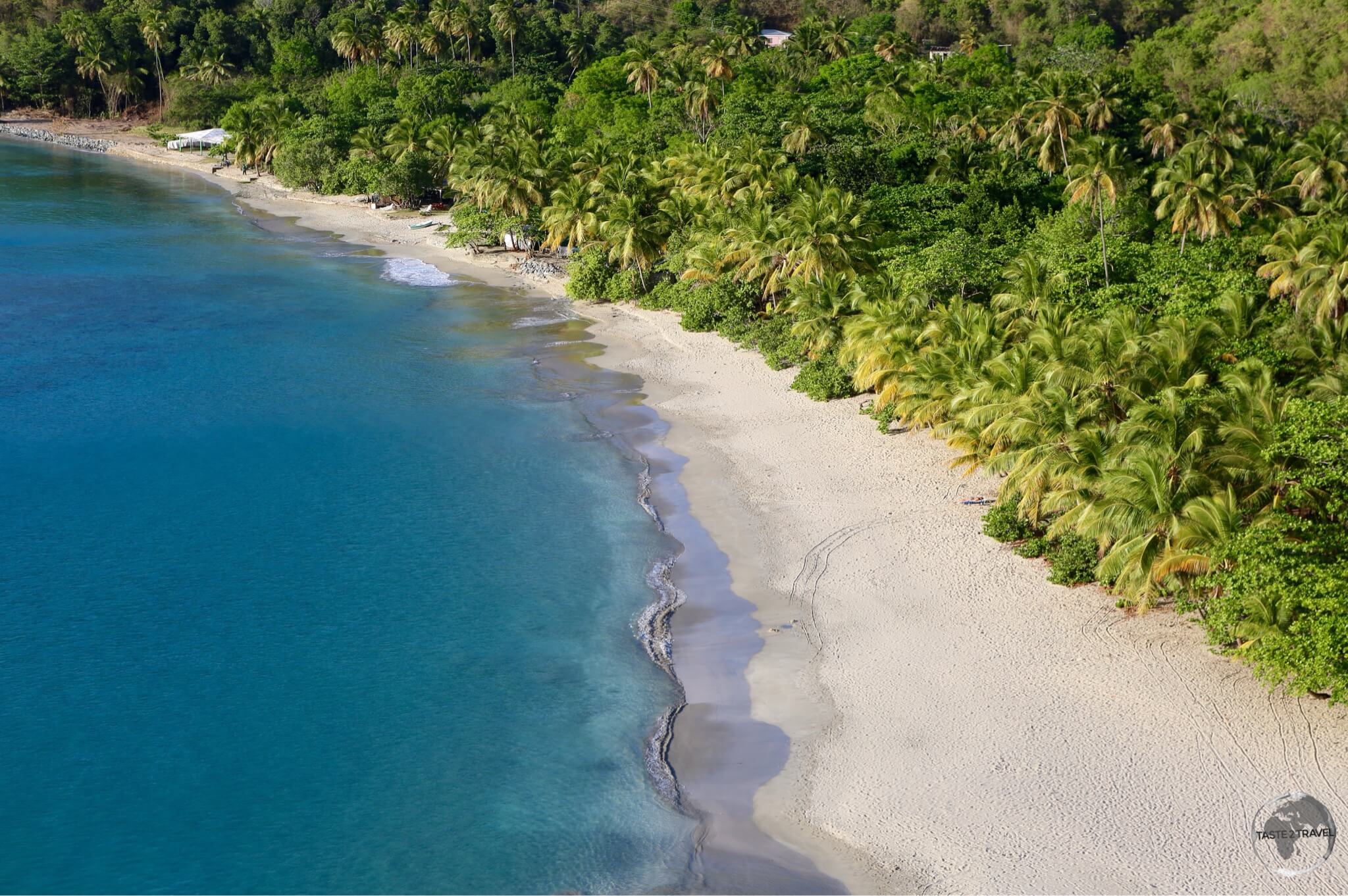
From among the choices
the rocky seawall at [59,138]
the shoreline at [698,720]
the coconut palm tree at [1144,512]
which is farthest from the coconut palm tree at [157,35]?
the coconut palm tree at [1144,512]

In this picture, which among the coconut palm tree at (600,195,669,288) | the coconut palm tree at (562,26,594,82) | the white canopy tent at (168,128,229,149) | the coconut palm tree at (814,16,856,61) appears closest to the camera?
the coconut palm tree at (600,195,669,288)

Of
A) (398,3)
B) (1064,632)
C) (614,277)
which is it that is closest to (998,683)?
(1064,632)

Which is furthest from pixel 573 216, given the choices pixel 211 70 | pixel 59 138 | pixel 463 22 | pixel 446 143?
pixel 59 138

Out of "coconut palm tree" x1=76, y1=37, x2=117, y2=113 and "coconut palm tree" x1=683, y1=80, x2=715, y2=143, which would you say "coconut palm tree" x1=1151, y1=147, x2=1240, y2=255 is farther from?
"coconut palm tree" x1=76, y1=37, x2=117, y2=113

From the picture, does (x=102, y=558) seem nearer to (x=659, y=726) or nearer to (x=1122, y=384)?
(x=659, y=726)

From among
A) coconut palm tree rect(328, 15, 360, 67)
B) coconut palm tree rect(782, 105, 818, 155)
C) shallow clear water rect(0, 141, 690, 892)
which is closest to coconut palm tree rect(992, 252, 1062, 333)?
shallow clear water rect(0, 141, 690, 892)
